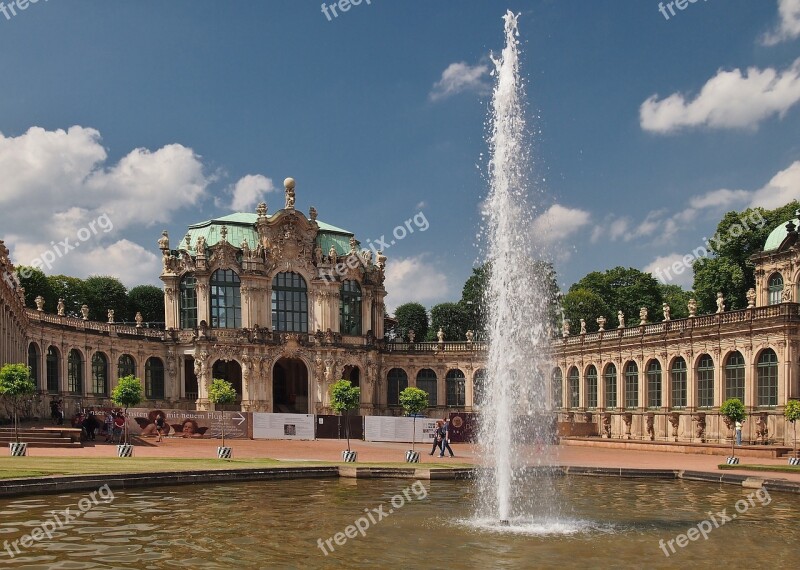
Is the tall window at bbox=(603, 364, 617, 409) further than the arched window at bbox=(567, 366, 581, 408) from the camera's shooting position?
No

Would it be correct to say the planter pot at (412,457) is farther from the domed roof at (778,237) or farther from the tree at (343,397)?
the domed roof at (778,237)

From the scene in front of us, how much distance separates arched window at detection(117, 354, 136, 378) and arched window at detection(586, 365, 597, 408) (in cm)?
3887

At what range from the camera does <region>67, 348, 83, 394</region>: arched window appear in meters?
70.3

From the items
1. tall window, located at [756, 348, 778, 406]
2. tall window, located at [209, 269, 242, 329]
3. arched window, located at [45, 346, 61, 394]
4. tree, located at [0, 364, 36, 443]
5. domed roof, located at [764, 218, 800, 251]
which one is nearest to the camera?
tree, located at [0, 364, 36, 443]

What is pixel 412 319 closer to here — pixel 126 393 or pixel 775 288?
pixel 775 288

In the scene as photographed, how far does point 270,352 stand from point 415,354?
16.0 m

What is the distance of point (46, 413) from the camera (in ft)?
216

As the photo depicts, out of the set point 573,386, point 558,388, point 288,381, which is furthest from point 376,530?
point 288,381

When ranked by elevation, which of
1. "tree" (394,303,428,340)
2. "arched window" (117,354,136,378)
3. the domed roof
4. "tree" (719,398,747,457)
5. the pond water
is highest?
the domed roof

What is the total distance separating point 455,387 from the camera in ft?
293
